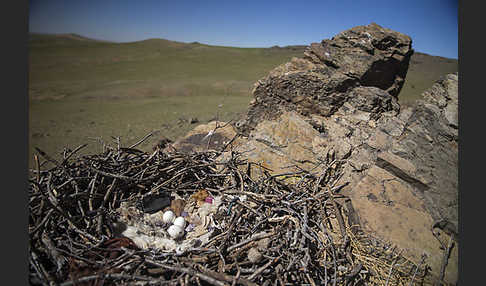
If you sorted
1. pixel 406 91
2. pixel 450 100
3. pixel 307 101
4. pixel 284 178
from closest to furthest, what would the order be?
pixel 450 100, pixel 284 178, pixel 307 101, pixel 406 91

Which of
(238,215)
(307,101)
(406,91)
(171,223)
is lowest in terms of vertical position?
(171,223)

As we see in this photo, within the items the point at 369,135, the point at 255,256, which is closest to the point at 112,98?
the point at 369,135

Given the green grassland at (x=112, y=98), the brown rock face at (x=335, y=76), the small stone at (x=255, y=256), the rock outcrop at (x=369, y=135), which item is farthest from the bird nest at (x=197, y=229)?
the brown rock face at (x=335, y=76)

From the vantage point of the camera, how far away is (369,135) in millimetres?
Answer: 3221

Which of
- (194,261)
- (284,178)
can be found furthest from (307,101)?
(194,261)

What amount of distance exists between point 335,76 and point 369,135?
113cm

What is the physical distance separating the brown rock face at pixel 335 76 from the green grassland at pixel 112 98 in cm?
88

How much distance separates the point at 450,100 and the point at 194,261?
289cm

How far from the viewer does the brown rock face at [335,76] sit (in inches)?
149

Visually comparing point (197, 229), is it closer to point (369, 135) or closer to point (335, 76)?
point (369, 135)

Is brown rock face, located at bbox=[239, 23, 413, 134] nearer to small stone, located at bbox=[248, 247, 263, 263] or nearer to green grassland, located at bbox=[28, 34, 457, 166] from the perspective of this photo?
green grassland, located at bbox=[28, 34, 457, 166]

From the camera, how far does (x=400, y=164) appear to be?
2389 millimetres

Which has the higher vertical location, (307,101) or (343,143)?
(307,101)

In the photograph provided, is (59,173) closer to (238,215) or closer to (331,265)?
(238,215)
